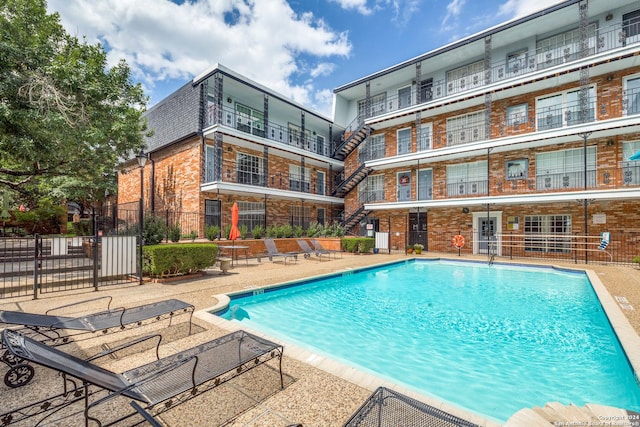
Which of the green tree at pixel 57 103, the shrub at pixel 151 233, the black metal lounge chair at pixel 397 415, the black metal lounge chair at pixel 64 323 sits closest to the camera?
the black metal lounge chair at pixel 397 415

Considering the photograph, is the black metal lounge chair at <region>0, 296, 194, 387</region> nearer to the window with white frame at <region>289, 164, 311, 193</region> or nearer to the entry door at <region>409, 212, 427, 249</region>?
the window with white frame at <region>289, 164, 311, 193</region>

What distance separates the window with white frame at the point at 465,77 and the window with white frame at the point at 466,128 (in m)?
1.76

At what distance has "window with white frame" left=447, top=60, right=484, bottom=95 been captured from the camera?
62.7 ft

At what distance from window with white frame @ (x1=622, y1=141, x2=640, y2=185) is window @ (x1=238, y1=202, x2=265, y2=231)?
19.6m

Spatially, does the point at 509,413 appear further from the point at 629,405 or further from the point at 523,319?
the point at 523,319

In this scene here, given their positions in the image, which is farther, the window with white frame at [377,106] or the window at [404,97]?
the window with white frame at [377,106]

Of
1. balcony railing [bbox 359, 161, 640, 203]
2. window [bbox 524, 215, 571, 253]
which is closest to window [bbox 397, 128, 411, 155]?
balcony railing [bbox 359, 161, 640, 203]

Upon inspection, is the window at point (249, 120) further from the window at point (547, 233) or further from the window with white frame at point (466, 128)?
the window at point (547, 233)

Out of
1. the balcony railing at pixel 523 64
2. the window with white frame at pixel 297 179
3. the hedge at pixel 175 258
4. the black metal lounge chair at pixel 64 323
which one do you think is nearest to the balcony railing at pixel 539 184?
the balcony railing at pixel 523 64

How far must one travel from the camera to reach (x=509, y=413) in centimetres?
358

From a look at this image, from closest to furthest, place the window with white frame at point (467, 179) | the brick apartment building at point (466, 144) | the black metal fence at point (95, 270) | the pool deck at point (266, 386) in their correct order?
1. the pool deck at point (266, 386)
2. the black metal fence at point (95, 270)
3. the brick apartment building at point (466, 144)
4. the window with white frame at point (467, 179)

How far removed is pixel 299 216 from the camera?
73.5 ft

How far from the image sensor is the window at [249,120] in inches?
750

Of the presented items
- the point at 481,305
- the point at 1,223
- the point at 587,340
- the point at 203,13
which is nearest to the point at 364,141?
the point at 203,13
